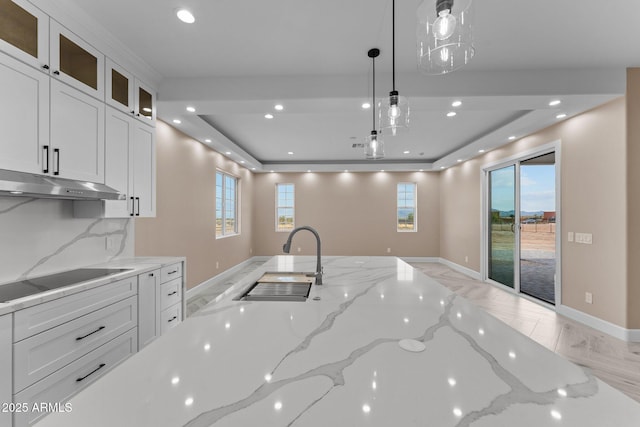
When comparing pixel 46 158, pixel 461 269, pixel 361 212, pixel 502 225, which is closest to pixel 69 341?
pixel 46 158

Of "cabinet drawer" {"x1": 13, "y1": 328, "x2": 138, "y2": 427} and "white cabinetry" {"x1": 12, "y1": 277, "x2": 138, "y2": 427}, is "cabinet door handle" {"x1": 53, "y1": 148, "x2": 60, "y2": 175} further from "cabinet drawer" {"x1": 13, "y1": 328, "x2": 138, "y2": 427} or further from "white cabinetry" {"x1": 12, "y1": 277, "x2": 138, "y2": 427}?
"cabinet drawer" {"x1": 13, "y1": 328, "x2": 138, "y2": 427}

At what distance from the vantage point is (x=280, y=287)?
5.64 feet

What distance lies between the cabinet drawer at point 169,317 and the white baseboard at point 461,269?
18.0ft

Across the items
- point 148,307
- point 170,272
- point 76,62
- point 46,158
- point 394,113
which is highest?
point 76,62

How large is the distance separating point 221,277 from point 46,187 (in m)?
3.98

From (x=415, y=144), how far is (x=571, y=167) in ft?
8.54

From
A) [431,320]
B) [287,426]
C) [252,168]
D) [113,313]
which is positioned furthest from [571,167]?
[252,168]

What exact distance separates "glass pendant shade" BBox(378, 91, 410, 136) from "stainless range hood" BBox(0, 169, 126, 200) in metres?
2.21

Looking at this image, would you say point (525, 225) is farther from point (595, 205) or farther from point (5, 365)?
point (5, 365)

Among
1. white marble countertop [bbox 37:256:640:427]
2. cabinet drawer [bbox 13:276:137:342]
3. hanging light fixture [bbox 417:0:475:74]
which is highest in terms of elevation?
hanging light fixture [bbox 417:0:475:74]

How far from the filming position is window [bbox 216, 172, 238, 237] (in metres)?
5.62

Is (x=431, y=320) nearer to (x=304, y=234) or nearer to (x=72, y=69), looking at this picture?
(x=72, y=69)

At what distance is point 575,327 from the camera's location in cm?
326

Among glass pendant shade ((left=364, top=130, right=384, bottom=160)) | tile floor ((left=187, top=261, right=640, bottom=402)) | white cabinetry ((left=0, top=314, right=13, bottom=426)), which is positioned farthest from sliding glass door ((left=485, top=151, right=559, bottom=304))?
white cabinetry ((left=0, top=314, right=13, bottom=426))
